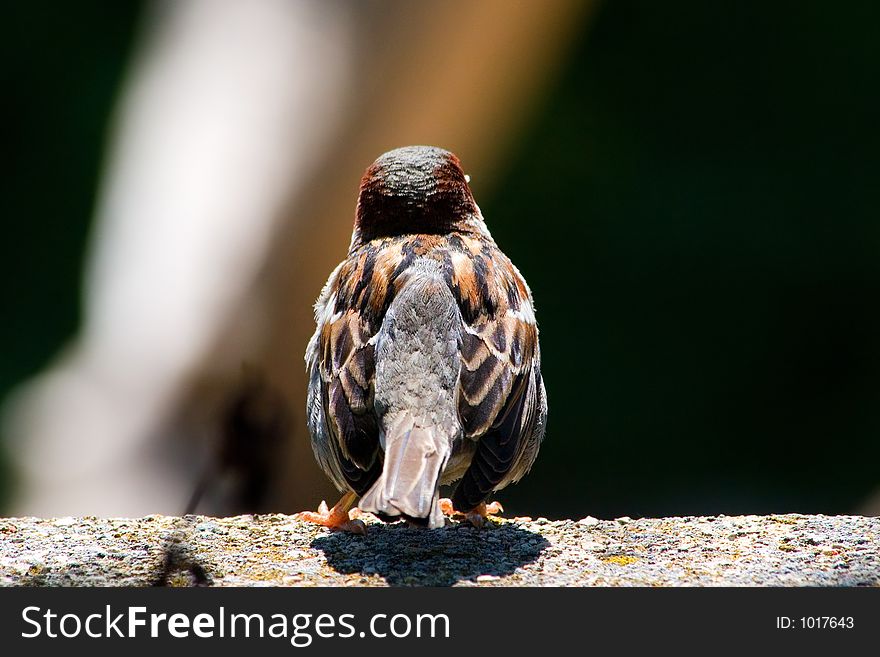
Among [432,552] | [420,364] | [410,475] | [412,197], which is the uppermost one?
[412,197]

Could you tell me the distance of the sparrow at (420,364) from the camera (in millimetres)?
4316

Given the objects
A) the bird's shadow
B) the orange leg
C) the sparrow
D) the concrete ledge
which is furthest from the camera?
the orange leg

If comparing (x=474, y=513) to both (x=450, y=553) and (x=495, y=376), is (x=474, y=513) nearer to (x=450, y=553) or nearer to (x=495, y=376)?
(x=450, y=553)

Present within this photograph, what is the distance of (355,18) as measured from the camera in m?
8.86

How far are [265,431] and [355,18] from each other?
22.5ft

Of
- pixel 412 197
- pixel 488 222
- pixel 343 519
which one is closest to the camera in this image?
pixel 343 519

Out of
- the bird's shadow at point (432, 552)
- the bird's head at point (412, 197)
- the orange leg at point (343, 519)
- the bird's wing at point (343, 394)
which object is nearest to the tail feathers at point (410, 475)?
the bird's wing at point (343, 394)

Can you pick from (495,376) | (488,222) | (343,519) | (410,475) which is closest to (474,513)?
(343,519)

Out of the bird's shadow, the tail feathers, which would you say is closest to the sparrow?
the tail feathers

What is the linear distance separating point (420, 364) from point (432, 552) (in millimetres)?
768

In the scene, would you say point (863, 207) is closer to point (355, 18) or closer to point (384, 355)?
point (355, 18)

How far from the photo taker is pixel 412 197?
18.2 ft

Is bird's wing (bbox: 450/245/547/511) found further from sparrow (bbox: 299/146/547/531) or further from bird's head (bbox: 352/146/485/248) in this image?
bird's head (bbox: 352/146/485/248)

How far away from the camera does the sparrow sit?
4316mm
